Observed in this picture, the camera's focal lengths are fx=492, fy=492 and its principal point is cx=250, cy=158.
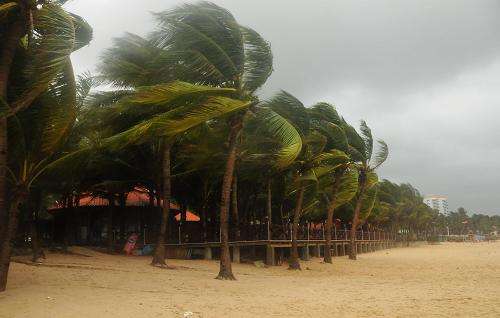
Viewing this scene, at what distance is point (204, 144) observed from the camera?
1741 centimetres

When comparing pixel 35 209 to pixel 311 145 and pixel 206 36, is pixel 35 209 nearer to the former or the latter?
pixel 206 36

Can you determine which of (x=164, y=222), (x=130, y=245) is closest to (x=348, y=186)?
(x=130, y=245)

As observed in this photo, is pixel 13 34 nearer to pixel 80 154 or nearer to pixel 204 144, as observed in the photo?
pixel 80 154

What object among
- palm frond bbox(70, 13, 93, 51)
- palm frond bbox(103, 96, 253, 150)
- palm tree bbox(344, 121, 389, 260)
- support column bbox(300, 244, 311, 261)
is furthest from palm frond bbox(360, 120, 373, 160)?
Result: palm frond bbox(70, 13, 93, 51)

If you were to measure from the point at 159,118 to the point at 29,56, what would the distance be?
3.15 m

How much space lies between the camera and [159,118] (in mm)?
11469

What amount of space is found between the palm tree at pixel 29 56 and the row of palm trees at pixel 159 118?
0.07 feet

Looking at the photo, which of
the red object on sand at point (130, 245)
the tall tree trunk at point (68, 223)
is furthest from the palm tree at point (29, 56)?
the red object on sand at point (130, 245)

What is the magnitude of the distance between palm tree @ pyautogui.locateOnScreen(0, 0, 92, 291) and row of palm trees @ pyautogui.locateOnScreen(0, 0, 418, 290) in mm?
20

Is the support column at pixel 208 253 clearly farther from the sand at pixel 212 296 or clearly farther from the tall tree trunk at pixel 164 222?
the sand at pixel 212 296

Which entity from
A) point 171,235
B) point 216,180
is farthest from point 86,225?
point 216,180

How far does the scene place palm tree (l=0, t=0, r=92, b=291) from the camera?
8227 millimetres

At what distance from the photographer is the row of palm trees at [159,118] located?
887cm

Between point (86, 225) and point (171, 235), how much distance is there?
25.4 ft
